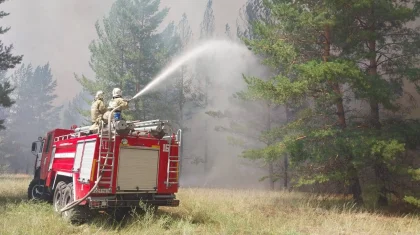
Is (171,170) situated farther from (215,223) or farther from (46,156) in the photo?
(46,156)

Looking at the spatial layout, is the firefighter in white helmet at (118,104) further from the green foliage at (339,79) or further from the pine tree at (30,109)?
the pine tree at (30,109)

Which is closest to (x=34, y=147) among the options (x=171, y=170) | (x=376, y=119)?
(x=171, y=170)

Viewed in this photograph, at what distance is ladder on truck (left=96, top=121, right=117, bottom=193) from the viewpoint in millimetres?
6504

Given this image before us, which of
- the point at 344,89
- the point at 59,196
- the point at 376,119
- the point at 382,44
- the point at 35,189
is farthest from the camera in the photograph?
the point at 344,89

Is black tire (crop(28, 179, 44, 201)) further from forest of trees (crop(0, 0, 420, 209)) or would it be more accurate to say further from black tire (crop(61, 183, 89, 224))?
forest of trees (crop(0, 0, 420, 209))

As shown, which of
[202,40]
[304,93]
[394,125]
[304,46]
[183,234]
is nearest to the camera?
[183,234]

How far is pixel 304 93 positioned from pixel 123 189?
7263 mm

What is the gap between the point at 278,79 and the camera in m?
10.6

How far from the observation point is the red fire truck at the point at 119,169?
6555 mm

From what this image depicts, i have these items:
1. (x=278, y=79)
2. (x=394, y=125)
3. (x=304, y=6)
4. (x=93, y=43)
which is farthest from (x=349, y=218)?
(x=93, y=43)

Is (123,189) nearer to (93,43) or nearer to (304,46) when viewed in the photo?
(304,46)

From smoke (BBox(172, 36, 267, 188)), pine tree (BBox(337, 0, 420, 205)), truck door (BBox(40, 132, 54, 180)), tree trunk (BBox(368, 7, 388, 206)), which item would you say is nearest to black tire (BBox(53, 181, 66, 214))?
truck door (BBox(40, 132, 54, 180))

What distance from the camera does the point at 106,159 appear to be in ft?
21.4

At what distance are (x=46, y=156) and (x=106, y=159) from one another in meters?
4.72
